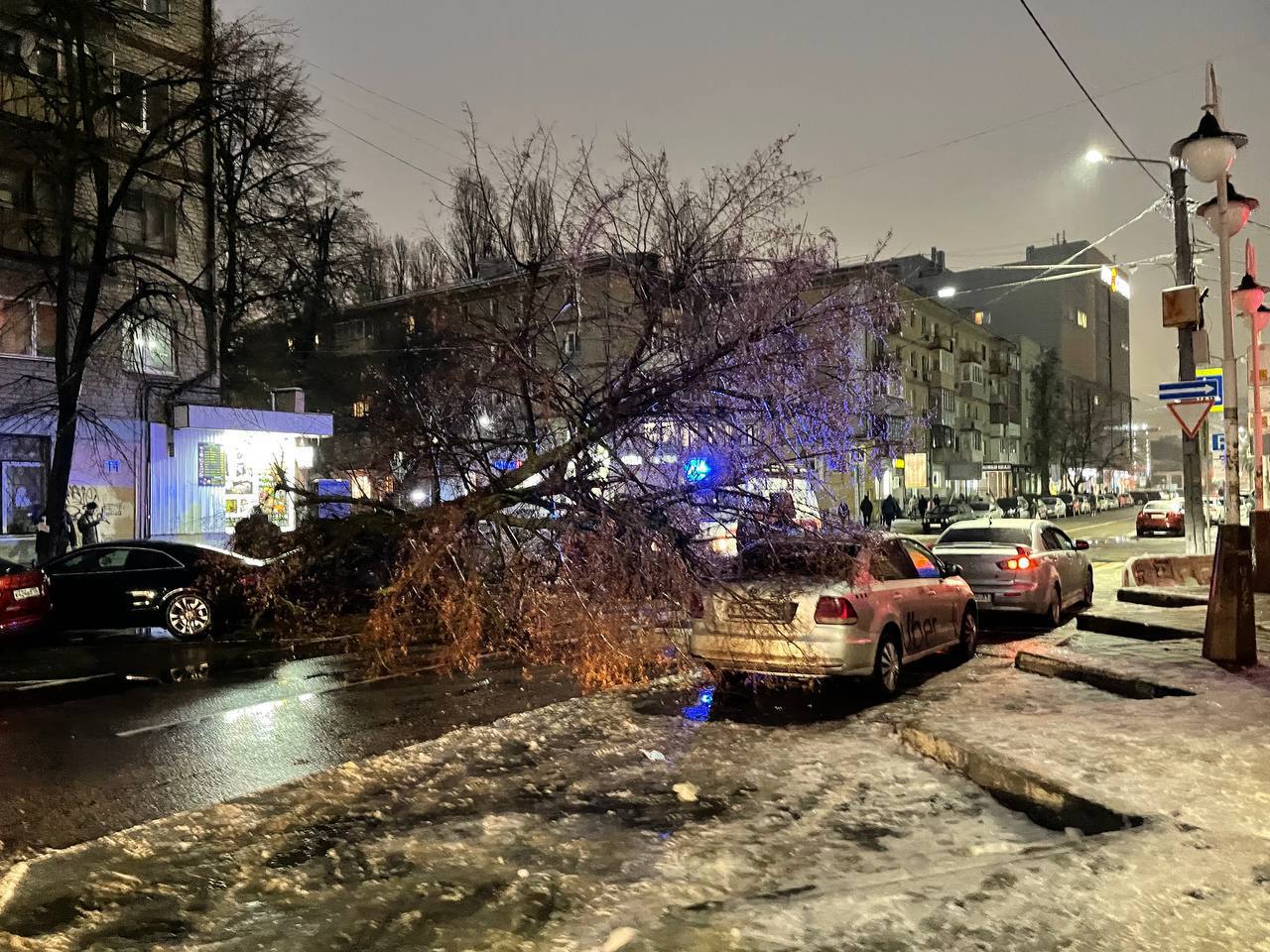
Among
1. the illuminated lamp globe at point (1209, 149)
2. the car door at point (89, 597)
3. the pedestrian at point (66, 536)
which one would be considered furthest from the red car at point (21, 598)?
the illuminated lamp globe at point (1209, 149)

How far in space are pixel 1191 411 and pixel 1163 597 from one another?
2735 mm

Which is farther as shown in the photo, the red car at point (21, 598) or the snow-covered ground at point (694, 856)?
the red car at point (21, 598)

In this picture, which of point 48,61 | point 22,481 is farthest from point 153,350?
point 48,61

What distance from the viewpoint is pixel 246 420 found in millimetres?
23312

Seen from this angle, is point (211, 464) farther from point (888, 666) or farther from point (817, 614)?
point (888, 666)

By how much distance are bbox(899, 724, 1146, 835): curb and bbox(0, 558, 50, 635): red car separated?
10488 millimetres

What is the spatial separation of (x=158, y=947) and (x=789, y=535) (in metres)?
6.79

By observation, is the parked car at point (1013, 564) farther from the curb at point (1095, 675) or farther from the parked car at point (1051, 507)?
the parked car at point (1051, 507)

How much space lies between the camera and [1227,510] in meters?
10.4

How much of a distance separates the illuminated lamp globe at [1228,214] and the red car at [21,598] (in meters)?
13.9

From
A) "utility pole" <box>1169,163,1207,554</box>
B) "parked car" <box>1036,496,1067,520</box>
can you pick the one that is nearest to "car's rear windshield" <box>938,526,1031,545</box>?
"utility pole" <box>1169,163,1207,554</box>

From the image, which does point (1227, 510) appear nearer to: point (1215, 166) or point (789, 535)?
point (1215, 166)

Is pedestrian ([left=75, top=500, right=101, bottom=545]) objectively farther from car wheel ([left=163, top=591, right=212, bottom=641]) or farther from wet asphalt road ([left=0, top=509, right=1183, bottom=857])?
wet asphalt road ([left=0, top=509, right=1183, bottom=857])

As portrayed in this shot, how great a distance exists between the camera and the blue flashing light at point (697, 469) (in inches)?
419
